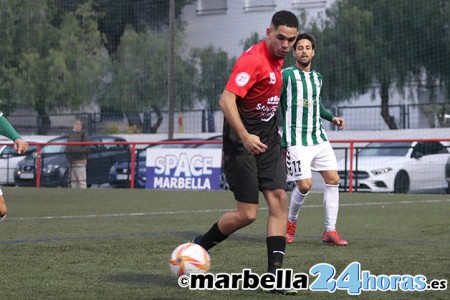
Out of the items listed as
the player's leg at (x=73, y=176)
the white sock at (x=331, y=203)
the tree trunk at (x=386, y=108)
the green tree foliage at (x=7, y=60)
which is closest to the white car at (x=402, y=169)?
the player's leg at (x=73, y=176)

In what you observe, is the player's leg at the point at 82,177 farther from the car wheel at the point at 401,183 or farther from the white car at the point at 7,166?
the car wheel at the point at 401,183

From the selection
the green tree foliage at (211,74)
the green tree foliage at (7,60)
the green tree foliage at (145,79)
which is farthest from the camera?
the green tree foliage at (211,74)

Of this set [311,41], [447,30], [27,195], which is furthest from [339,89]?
[311,41]

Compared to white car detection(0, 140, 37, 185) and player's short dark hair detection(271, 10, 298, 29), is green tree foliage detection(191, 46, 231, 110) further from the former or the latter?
player's short dark hair detection(271, 10, 298, 29)

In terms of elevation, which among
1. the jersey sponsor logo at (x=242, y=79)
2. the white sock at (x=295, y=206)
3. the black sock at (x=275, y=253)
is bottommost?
the white sock at (x=295, y=206)

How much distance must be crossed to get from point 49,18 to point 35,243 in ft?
109

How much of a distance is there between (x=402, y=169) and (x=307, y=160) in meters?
13.9

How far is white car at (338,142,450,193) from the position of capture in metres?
23.6

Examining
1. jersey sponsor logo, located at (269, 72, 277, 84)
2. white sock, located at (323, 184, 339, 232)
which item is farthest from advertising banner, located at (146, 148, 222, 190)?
jersey sponsor logo, located at (269, 72, 277, 84)

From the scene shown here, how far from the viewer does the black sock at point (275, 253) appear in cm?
711

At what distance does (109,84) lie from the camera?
42.4 meters

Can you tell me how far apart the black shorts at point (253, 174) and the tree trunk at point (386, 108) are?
2796 centimetres

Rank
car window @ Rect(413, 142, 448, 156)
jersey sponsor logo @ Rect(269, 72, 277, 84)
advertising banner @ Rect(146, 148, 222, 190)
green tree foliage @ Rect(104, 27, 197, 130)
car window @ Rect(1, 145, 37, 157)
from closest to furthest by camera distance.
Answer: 1. jersey sponsor logo @ Rect(269, 72, 277, 84)
2. car window @ Rect(413, 142, 448, 156)
3. advertising banner @ Rect(146, 148, 222, 190)
4. car window @ Rect(1, 145, 37, 157)
5. green tree foliage @ Rect(104, 27, 197, 130)

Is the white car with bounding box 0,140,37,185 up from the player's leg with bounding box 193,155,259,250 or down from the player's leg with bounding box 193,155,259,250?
down
